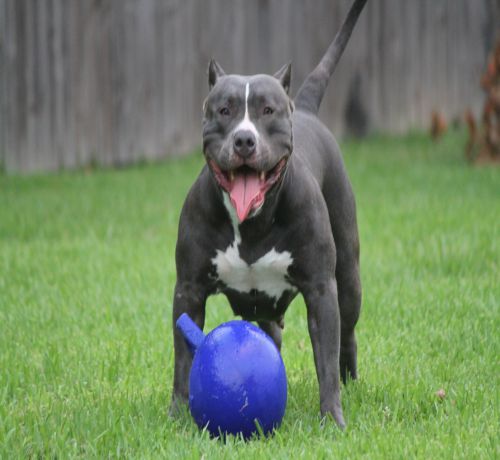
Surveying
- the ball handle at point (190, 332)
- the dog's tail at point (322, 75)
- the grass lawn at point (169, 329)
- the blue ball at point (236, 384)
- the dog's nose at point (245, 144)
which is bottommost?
the grass lawn at point (169, 329)

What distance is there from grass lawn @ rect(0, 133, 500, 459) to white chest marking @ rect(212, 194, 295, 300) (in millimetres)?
616

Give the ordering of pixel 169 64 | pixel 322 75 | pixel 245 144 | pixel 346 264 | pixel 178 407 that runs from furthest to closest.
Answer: pixel 169 64 → pixel 322 75 → pixel 346 264 → pixel 178 407 → pixel 245 144

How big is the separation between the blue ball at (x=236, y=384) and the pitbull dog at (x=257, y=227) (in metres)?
0.28

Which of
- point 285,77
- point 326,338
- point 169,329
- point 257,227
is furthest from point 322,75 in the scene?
point 169,329

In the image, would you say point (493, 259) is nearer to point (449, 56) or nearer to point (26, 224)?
point (26, 224)

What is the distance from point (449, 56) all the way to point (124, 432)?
13911 millimetres

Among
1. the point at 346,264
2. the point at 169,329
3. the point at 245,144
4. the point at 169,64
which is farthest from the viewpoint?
the point at 169,64

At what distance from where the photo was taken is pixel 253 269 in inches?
177

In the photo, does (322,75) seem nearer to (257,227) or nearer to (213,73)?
(213,73)

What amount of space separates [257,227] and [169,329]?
1.92 metres

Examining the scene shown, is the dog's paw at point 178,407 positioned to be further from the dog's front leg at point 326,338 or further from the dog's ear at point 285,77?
the dog's ear at point 285,77

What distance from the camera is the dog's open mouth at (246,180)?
14.0 ft

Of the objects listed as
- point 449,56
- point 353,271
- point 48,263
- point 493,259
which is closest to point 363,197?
point 493,259

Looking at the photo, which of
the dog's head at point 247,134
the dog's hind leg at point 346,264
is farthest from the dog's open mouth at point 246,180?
the dog's hind leg at point 346,264
